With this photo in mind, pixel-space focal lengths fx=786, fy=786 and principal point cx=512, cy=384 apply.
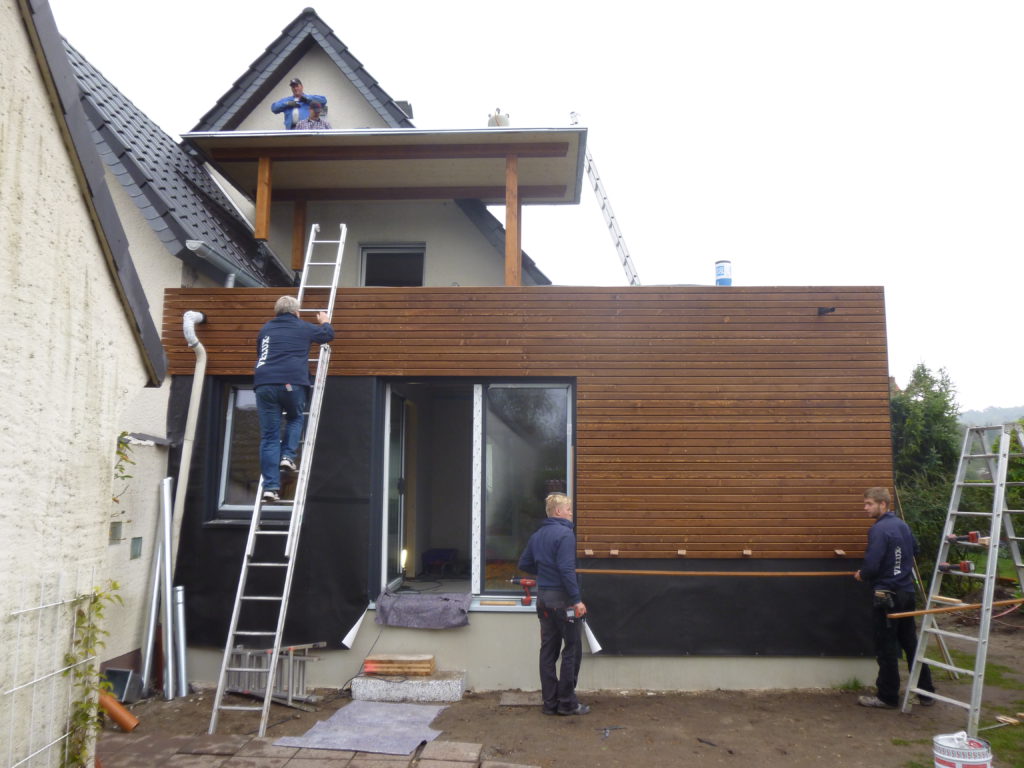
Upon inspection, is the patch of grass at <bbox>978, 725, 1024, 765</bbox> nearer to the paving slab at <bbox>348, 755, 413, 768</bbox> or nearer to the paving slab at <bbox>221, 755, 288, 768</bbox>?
the paving slab at <bbox>348, 755, 413, 768</bbox>

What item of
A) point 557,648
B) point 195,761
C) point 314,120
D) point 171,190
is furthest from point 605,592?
point 314,120

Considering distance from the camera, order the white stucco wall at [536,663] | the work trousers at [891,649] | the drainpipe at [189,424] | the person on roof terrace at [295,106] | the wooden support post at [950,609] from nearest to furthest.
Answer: the wooden support post at [950,609]
the work trousers at [891,649]
the white stucco wall at [536,663]
the drainpipe at [189,424]
the person on roof terrace at [295,106]

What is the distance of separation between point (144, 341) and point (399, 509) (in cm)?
413

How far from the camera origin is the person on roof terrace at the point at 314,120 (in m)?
9.73

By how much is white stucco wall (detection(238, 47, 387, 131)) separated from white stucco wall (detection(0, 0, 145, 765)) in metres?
7.02

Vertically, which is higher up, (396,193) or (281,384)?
(396,193)

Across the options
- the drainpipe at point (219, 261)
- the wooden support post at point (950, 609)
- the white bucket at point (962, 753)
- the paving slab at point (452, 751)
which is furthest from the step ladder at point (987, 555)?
the drainpipe at point (219, 261)

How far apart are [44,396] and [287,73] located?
821cm

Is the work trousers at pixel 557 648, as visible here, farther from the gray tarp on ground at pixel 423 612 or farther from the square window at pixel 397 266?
the square window at pixel 397 266

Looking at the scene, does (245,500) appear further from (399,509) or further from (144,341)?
(144,341)

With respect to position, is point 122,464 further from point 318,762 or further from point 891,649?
point 891,649

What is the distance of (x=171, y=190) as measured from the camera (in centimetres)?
826

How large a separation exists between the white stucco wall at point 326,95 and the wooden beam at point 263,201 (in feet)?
6.80

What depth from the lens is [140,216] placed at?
7.71 m
